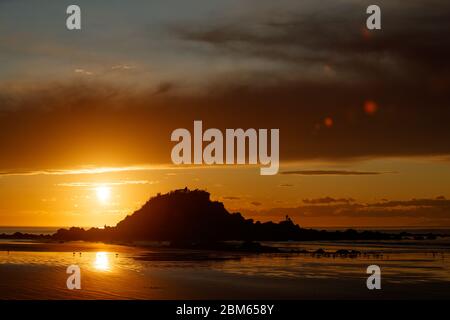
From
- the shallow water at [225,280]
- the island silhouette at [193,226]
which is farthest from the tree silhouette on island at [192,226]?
the shallow water at [225,280]

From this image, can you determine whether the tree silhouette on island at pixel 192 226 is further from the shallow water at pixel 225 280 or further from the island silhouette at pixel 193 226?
the shallow water at pixel 225 280

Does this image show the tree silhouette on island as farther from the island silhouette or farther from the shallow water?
the shallow water

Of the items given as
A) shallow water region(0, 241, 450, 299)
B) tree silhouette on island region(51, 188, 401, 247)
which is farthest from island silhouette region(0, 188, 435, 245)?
shallow water region(0, 241, 450, 299)

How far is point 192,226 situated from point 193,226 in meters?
0.24

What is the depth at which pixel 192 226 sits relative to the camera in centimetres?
14388

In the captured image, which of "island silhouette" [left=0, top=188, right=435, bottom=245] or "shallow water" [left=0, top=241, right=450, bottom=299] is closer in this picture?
"shallow water" [left=0, top=241, right=450, bottom=299]

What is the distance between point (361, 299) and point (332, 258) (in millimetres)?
36577

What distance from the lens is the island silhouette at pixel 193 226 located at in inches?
5645

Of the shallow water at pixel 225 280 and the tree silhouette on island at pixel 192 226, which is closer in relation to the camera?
the shallow water at pixel 225 280

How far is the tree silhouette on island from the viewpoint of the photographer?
470 ft

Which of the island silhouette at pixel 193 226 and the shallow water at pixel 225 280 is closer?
the shallow water at pixel 225 280

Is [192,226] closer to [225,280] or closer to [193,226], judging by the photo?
[193,226]
